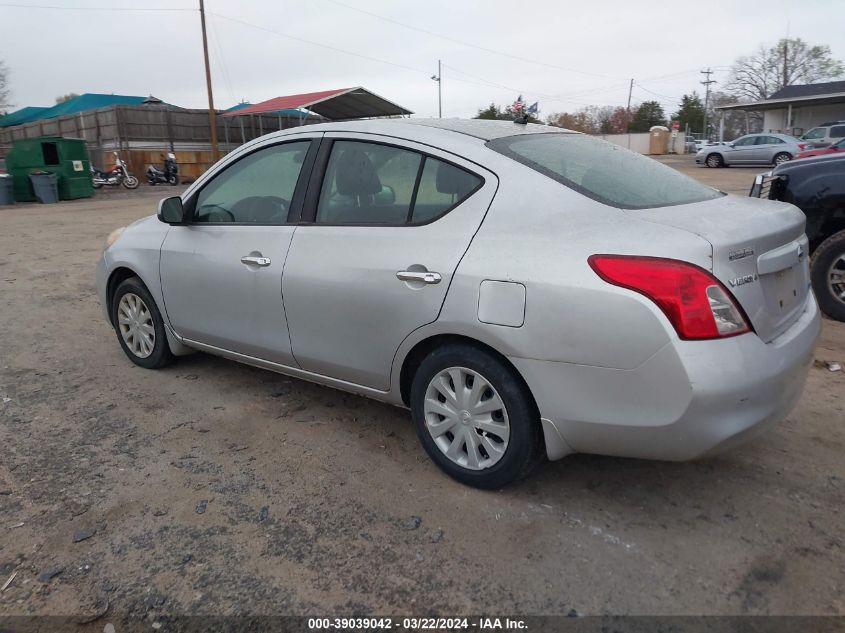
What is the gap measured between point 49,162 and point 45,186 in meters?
0.86

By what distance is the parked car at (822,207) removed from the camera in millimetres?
5273

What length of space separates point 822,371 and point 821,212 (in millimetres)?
1779

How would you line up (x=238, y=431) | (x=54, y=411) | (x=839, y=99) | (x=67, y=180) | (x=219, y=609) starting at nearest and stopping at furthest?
(x=219, y=609) → (x=238, y=431) → (x=54, y=411) → (x=67, y=180) → (x=839, y=99)

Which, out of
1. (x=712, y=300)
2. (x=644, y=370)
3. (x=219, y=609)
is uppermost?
(x=712, y=300)

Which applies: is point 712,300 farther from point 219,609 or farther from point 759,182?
point 759,182

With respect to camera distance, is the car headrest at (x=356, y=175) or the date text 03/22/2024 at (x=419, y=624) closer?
the date text 03/22/2024 at (x=419, y=624)

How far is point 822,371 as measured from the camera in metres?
4.36

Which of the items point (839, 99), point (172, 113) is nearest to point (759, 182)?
point (172, 113)

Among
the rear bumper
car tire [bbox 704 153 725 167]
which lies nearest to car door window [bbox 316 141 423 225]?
the rear bumper

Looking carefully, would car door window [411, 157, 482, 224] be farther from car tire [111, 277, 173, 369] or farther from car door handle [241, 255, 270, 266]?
car tire [111, 277, 173, 369]

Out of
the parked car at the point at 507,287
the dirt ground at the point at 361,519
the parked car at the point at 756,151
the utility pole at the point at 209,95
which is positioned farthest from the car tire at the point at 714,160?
the parked car at the point at 507,287

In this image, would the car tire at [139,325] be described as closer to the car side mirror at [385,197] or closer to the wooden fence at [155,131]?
the car side mirror at [385,197]

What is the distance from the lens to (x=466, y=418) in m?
2.88

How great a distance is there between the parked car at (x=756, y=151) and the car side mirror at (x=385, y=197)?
26837 millimetres
